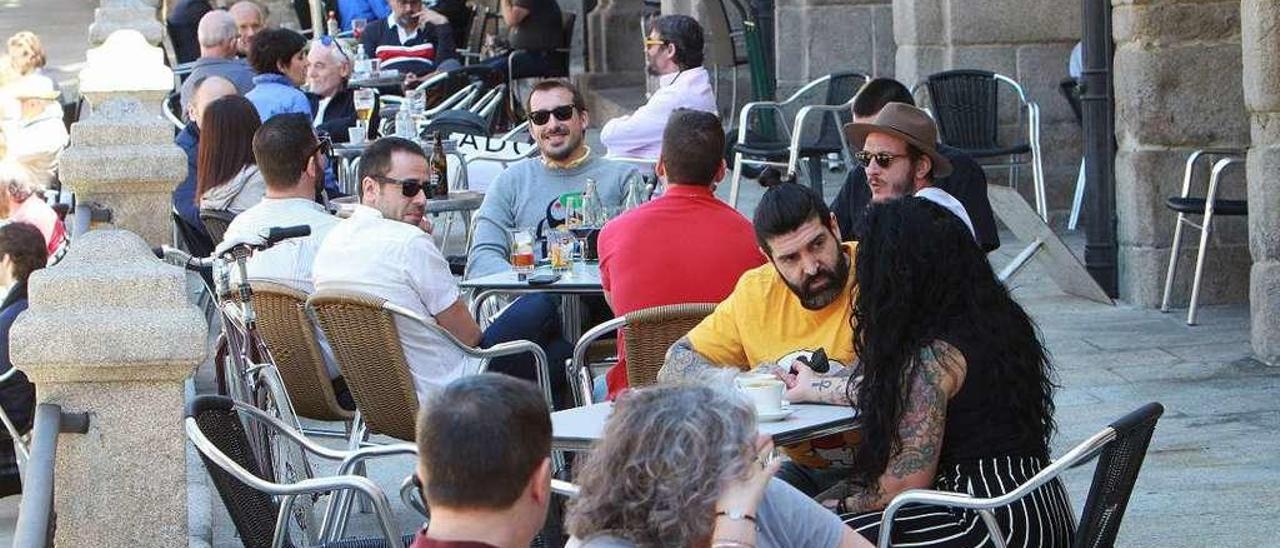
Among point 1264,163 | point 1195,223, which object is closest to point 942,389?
point 1264,163

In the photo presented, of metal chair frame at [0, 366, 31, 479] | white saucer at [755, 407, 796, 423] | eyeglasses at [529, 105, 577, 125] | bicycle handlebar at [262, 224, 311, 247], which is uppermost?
eyeglasses at [529, 105, 577, 125]

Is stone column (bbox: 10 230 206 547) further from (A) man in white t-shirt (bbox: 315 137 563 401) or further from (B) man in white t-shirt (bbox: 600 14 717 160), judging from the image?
(B) man in white t-shirt (bbox: 600 14 717 160)

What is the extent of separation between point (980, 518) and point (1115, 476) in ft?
1.11

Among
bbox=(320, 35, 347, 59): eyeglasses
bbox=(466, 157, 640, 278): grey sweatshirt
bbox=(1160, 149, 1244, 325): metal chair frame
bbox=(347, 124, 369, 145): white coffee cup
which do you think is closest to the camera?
bbox=(466, 157, 640, 278): grey sweatshirt

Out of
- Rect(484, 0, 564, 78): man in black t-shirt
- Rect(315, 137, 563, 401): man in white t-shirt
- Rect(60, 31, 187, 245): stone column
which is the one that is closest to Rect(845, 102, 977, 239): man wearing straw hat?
Rect(315, 137, 563, 401): man in white t-shirt

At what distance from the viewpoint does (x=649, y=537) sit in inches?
123

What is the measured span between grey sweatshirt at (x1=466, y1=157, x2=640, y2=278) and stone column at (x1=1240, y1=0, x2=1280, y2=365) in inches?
86.9

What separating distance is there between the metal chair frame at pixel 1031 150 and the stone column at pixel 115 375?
6.37 metres

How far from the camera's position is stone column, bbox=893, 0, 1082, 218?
11.0 meters

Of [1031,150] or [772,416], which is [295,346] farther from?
[1031,150]

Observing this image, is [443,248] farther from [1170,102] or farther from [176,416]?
[176,416]

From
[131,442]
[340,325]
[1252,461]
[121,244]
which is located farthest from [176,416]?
[1252,461]

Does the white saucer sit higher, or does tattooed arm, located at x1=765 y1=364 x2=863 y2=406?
tattooed arm, located at x1=765 y1=364 x2=863 y2=406

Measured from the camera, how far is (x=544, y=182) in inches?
297
